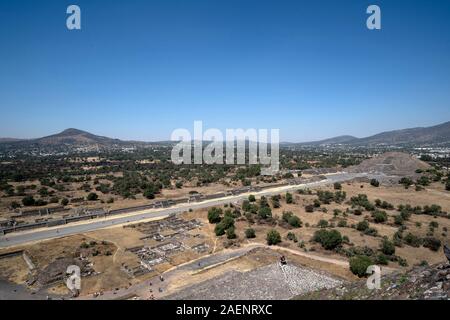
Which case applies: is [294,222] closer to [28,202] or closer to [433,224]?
[433,224]

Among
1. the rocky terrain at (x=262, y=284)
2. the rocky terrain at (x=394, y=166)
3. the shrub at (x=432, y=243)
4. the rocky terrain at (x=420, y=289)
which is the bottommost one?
the shrub at (x=432, y=243)

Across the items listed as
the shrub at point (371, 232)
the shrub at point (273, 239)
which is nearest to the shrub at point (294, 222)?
the shrub at point (273, 239)

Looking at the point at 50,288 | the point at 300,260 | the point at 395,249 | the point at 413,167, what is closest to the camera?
the point at 50,288

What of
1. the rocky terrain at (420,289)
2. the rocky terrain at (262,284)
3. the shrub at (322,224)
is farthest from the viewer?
the shrub at (322,224)

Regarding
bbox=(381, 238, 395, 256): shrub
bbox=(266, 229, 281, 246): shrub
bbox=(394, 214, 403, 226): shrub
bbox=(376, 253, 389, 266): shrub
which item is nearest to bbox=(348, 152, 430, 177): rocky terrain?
bbox=(394, 214, 403, 226): shrub

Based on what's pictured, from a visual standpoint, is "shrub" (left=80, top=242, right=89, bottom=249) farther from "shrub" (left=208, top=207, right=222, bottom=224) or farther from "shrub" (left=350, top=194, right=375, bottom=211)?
"shrub" (left=350, top=194, right=375, bottom=211)

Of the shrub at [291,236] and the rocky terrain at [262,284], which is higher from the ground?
the rocky terrain at [262,284]

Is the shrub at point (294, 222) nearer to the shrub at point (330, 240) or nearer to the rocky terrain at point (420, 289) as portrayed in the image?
the shrub at point (330, 240)

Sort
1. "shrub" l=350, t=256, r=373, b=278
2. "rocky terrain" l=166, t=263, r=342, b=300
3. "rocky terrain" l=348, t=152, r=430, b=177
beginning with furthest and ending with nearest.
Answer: "rocky terrain" l=348, t=152, r=430, b=177, "shrub" l=350, t=256, r=373, b=278, "rocky terrain" l=166, t=263, r=342, b=300
